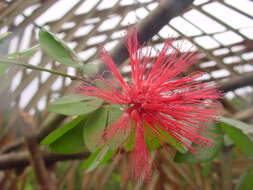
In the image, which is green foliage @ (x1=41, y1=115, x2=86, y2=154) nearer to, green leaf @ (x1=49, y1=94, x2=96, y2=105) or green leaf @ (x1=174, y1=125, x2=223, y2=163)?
green leaf @ (x1=49, y1=94, x2=96, y2=105)

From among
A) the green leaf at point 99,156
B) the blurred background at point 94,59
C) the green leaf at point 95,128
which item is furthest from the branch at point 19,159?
the green leaf at point 95,128

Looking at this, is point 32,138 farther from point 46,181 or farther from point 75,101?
point 75,101

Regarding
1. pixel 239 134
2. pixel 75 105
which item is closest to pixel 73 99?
pixel 75 105

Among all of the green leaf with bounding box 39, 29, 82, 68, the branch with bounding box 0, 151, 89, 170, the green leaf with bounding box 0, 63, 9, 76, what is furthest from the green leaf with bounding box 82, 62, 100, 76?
the branch with bounding box 0, 151, 89, 170

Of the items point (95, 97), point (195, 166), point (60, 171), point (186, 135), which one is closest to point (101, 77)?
point (95, 97)

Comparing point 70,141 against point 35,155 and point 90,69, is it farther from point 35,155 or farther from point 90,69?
point 35,155
